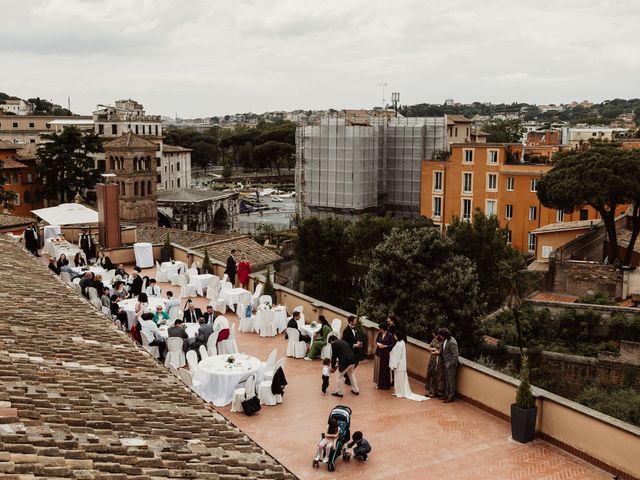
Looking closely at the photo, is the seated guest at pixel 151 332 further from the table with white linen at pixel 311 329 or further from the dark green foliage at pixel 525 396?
the dark green foliage at pixel 525 396

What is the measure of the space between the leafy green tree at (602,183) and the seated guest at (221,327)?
26.3 m

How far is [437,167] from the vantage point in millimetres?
55750

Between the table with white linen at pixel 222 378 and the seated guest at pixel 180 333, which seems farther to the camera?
the seated guest at pixel 180 333

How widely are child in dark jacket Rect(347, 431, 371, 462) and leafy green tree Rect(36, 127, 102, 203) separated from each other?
55.5 metres

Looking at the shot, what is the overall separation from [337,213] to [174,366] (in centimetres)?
4931

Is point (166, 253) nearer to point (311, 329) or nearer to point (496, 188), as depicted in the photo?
point (311, 329)

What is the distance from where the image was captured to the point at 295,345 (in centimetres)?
1491

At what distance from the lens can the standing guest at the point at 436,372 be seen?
12.3 m

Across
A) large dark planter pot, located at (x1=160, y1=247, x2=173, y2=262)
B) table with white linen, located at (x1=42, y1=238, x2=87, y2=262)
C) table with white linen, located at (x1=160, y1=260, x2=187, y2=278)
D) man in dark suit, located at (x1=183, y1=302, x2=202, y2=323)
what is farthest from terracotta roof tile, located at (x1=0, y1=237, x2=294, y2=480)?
large dark planter pot, located at (x1=160, y1=247, x2=173, y2=262)

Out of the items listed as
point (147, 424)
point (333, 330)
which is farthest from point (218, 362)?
point (147, 424)

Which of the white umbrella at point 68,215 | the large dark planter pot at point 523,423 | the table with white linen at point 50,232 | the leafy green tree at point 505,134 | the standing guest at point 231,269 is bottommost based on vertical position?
the large dark planter pot at point 523,423

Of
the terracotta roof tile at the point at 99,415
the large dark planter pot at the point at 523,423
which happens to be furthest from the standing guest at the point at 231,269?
the large dark planter pot at the point at 523,423

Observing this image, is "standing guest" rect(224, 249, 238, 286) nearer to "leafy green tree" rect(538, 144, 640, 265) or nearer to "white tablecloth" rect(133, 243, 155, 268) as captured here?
"white tablecloth" rect(133, 243, 155, 268)

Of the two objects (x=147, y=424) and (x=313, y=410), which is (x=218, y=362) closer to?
(x=313, y=410)
